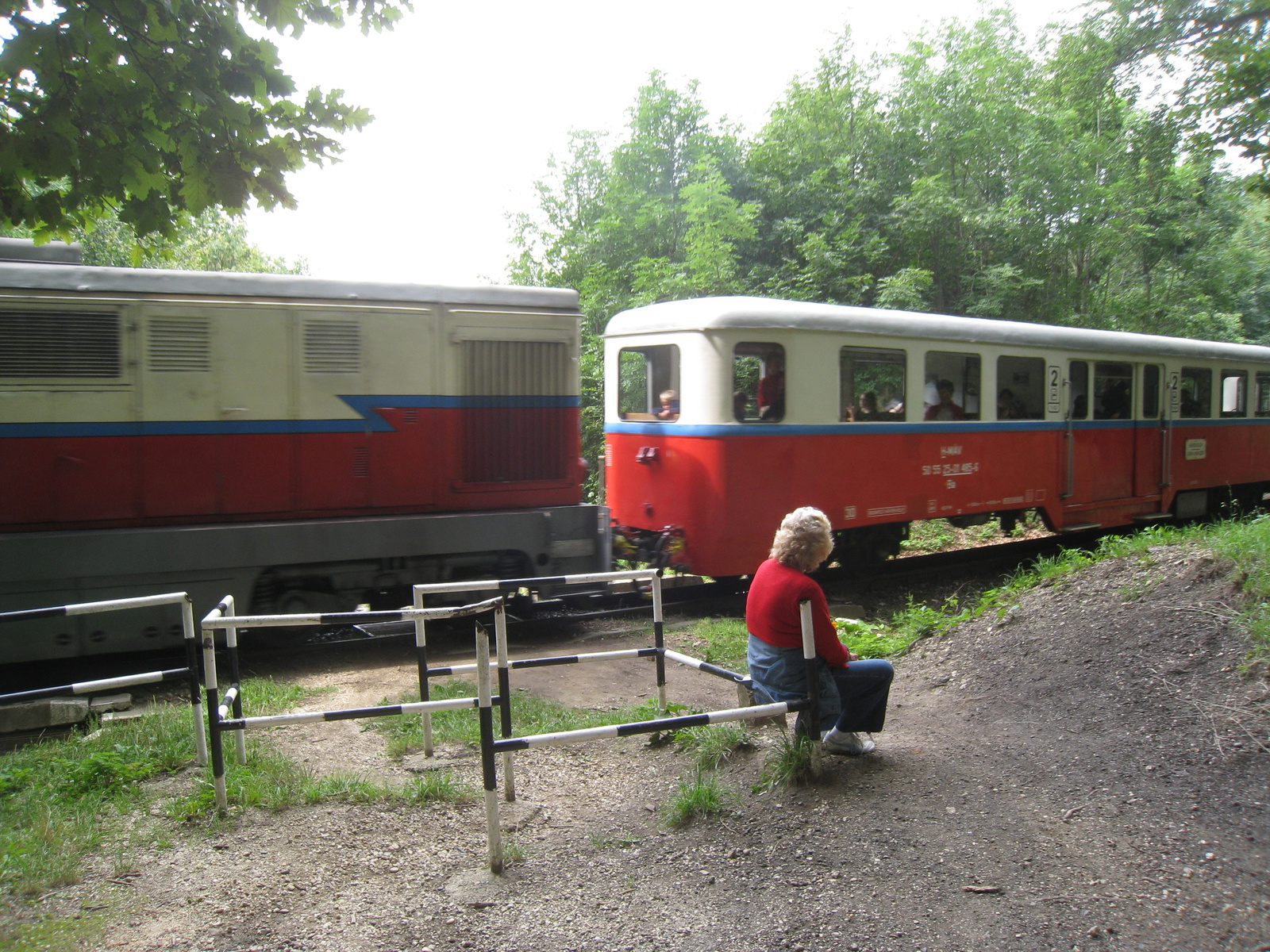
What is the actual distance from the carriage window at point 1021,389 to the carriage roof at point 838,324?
23 cm

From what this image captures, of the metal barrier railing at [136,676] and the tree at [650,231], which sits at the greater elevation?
the tree at [650,231]

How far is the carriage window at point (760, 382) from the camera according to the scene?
891 cm

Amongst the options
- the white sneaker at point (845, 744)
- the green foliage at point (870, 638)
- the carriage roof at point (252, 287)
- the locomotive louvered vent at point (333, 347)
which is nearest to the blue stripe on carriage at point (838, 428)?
the carriage roof at point (252, 287)

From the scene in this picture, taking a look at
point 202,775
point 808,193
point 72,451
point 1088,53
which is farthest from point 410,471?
point 808,193

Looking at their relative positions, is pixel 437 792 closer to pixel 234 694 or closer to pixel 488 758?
pixel 488 758

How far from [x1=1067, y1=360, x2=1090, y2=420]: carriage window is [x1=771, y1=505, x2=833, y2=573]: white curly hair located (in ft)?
28.9

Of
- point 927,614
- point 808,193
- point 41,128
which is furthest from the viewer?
point 808,193

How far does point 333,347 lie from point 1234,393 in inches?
559

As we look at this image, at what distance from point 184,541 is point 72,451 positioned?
1078mm

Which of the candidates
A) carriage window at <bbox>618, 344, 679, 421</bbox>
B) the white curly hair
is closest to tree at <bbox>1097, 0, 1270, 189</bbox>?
carriage window at <bbox>618, 344, 679, 421</bbox>

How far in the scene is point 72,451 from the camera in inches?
276

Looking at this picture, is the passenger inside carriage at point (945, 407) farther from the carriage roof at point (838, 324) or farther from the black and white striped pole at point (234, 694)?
the black and white striped pole at point (234, 694)

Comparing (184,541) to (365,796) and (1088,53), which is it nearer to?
(365,796)

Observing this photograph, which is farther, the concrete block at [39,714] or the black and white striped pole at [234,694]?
the concrete block at [39,714]
